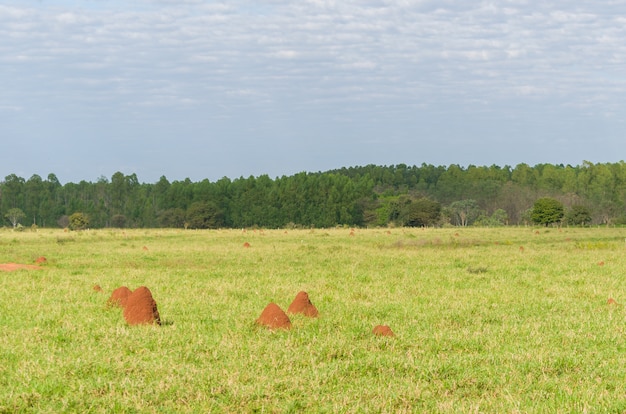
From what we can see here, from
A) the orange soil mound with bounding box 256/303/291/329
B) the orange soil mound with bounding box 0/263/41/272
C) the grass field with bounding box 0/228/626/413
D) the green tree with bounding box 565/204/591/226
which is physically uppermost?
the green tree with bounding box 565/204/591/226

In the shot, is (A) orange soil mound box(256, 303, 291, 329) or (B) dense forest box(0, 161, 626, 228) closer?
(A) orange soil mound box(256, 303, 291, 329)

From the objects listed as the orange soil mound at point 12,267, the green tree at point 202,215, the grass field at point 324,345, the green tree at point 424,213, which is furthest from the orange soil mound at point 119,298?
the green tree at point 202,215

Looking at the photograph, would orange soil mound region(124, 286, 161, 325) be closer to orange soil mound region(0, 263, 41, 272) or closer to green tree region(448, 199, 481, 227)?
orange soil mound region(0, 263, 41, 272)

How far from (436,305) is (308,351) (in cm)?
491

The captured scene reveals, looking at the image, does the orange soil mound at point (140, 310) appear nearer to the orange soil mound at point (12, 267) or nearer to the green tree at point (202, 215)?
the orange soil mound at point (12, 267)

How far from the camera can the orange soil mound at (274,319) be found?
10859 millimetres

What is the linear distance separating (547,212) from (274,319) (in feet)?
192

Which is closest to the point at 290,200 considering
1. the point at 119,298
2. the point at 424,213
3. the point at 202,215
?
the point at 202,215

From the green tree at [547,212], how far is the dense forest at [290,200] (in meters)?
16.3

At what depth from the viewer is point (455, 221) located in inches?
3661

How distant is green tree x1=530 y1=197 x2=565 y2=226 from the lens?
65.2 meters

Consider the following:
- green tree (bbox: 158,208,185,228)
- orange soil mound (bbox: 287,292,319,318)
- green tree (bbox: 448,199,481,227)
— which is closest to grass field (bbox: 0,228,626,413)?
orange soil mound (bbox: 287,292,319,318)

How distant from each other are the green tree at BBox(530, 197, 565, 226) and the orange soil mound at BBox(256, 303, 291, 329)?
191 feet

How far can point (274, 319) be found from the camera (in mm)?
10891
